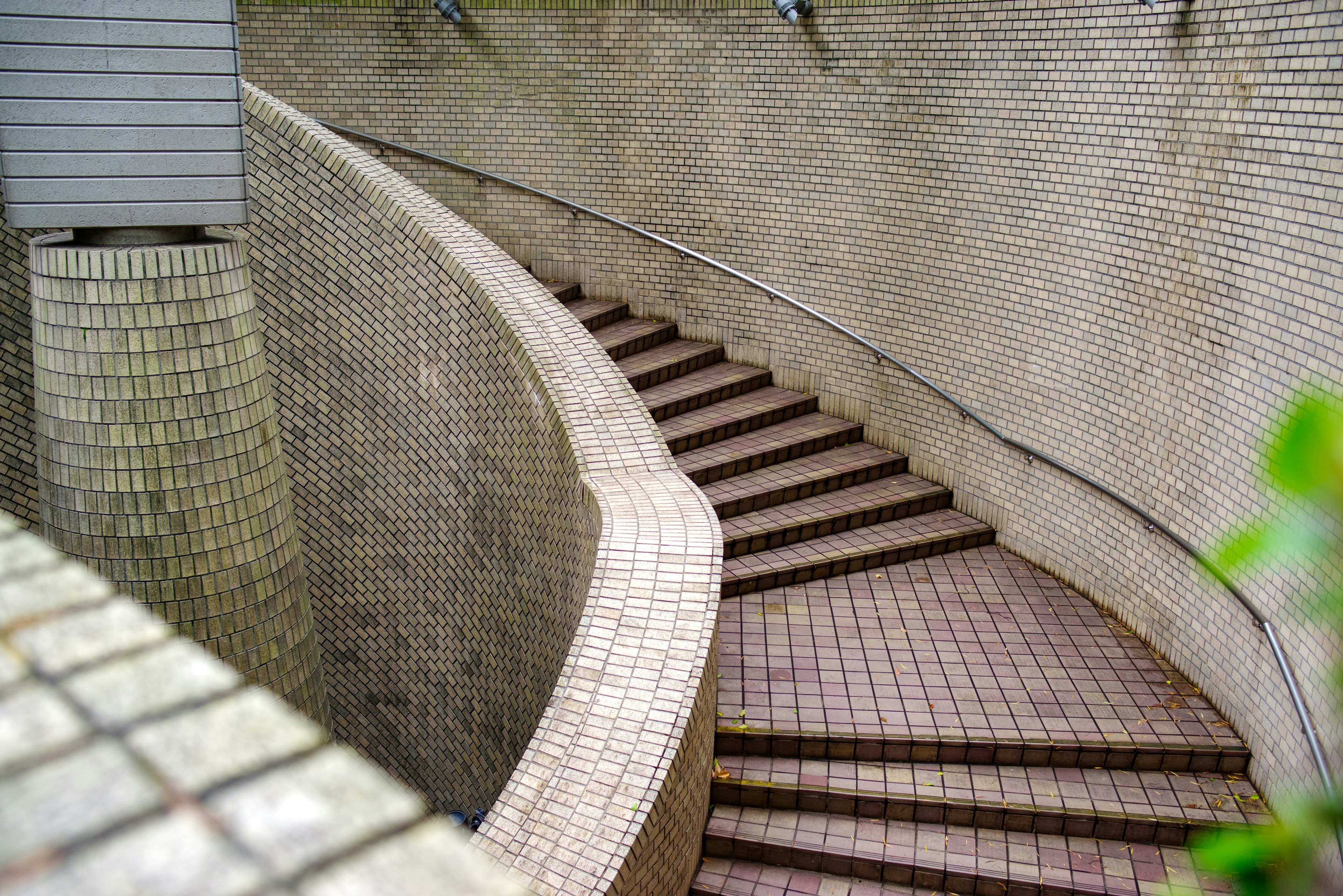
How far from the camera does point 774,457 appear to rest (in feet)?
25.7

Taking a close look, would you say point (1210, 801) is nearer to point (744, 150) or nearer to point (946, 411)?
point (946, 411)

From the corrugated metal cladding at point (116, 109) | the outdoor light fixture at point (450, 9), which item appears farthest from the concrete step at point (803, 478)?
the outdoor light fixture at point (450, 9)

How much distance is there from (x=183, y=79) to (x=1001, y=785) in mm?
5197

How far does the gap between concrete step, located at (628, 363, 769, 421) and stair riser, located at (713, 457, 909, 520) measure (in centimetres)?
115

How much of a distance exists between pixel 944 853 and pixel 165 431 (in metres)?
4.19

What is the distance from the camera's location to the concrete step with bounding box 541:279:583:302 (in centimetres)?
950

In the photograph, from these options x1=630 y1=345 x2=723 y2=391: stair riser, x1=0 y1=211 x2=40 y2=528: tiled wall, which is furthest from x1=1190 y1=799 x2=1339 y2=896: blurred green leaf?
x1=630 y1=345 x2=723 y2=391: stair riser

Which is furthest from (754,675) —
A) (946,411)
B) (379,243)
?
(379,243)

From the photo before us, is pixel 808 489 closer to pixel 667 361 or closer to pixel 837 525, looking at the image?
pixel 837 525

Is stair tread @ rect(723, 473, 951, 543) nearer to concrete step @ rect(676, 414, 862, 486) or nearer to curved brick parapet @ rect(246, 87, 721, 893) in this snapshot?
concrete step @ rect(676, 414, 862, 486)

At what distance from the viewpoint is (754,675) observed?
19.2 feet

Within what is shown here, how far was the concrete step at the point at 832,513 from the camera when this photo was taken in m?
6.96

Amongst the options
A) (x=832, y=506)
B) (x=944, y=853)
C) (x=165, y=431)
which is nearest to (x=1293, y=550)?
(x=944, y=853)

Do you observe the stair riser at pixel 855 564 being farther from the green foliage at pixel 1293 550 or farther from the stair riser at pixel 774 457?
the green foliage at pixel 1293 550
